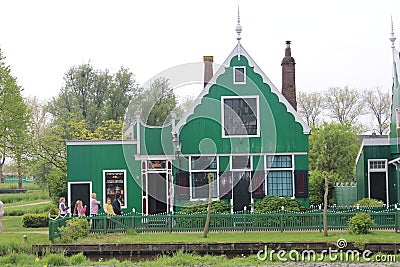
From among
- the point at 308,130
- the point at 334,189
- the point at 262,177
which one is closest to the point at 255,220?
the point at 262,177

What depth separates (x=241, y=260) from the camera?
1873cm

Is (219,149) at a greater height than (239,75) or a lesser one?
lesser

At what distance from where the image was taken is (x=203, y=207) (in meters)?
26.8

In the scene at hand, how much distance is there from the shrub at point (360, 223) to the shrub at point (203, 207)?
6.51 m

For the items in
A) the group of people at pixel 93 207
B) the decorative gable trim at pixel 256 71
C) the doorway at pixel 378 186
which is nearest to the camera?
the group of people at pixel 93 207

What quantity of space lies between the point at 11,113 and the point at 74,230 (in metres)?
14.6

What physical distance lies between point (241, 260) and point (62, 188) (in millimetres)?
18279

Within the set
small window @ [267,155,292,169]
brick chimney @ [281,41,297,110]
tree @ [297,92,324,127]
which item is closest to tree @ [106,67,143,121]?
tree @ [297,92,324,127]

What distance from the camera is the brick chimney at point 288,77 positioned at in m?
31.0

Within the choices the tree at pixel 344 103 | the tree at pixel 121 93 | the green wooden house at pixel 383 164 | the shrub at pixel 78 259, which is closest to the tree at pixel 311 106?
the tree at pixel 344 103

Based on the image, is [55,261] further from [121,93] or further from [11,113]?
[121,93]

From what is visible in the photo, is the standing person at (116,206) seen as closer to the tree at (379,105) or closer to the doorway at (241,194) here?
the doorway at (241,194)

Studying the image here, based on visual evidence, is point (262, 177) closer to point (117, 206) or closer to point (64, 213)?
point (117, 206)

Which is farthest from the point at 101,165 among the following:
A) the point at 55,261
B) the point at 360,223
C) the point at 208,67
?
the point at 360,223
